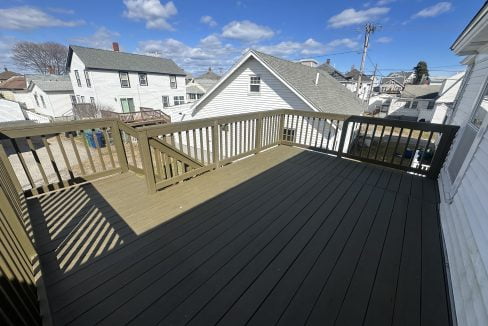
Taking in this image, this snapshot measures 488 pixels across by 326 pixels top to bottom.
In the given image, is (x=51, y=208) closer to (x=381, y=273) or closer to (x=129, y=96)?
(x=381, y=273)

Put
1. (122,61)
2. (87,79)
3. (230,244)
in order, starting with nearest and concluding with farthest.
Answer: (230,244) < (87,79) < (122,61)

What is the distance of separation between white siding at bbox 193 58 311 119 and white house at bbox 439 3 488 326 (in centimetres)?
605

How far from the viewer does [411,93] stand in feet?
89.6

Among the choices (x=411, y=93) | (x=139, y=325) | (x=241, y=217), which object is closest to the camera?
(x=139, y=325)

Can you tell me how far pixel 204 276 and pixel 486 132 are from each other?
3100mm

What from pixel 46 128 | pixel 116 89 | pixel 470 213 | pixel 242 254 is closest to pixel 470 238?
pixel 470 213

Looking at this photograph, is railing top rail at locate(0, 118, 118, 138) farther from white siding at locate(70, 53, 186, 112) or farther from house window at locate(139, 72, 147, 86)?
house window at locate(139, 72, 147, 86)

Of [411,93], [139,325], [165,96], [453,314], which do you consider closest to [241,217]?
[139,325]

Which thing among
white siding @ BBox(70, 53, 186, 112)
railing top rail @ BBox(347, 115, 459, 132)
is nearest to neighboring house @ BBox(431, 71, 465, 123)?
railing top rail @ BBox(347, 115, 459, 132)

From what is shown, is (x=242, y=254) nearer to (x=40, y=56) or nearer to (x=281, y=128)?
(x=281, y=128)

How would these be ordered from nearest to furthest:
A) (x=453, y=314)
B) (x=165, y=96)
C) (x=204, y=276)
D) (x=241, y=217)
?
(x=453, y=314) → (x=204, y=276) → (x=241, y=217) → (x=165, y=96)

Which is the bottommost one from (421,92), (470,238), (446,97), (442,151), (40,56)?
(470,238)

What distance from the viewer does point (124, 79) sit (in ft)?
61.2

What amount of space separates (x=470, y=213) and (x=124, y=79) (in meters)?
22.6
